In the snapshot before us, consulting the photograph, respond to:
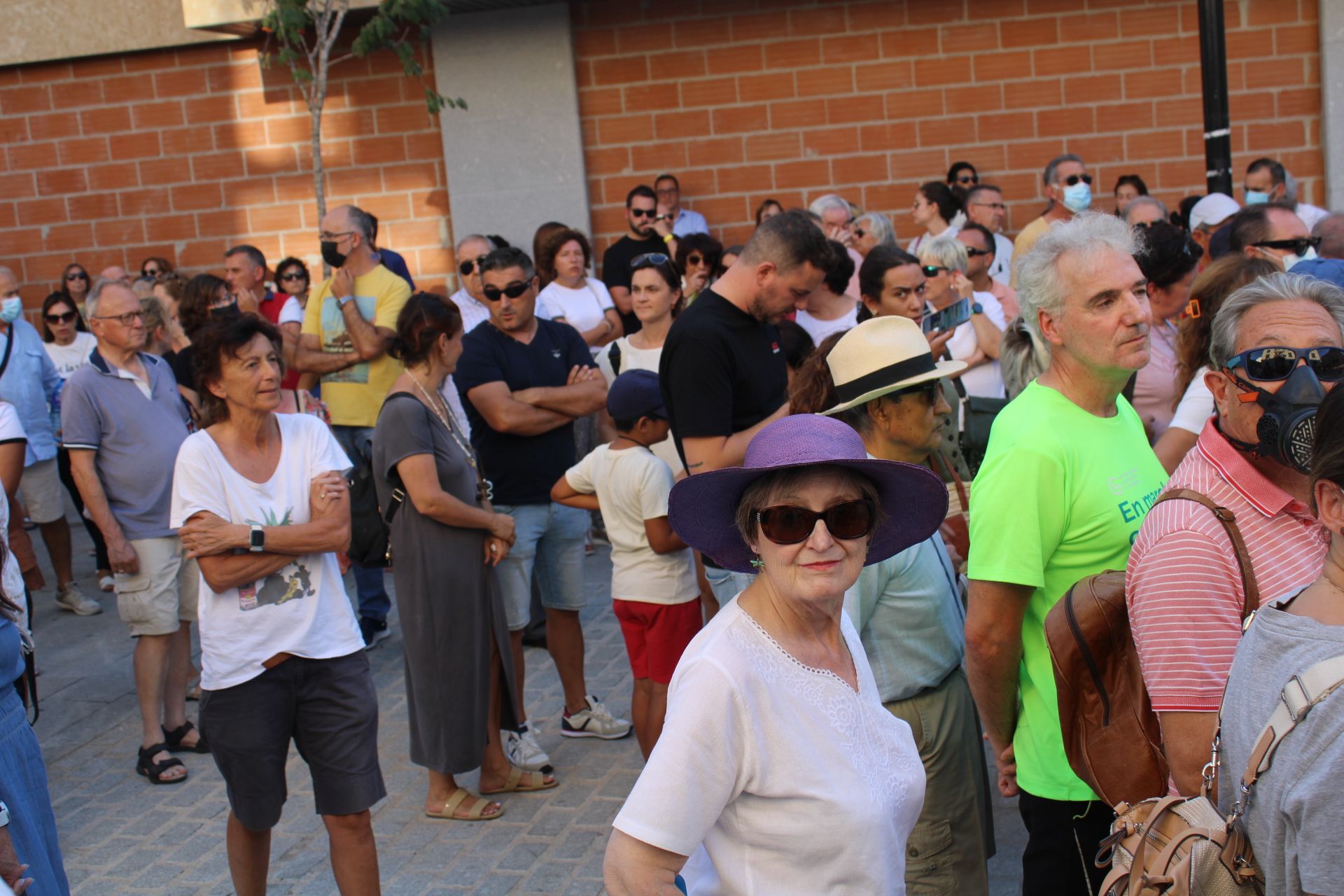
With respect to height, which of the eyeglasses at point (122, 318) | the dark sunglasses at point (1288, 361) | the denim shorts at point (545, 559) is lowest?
the denim shorts at point (545, 559)

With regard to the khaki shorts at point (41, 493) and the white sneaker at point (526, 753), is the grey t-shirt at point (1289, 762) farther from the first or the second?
the khaki shorts at point (41, 493)

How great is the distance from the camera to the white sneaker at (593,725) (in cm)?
603

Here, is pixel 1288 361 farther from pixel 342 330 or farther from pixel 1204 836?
pixel 342 330

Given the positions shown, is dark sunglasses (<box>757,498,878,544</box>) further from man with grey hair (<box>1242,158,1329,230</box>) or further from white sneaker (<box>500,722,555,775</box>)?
man with grey hair (<box>1242,158,1329,230</box>)

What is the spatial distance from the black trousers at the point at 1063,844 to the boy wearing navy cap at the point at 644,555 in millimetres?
2174

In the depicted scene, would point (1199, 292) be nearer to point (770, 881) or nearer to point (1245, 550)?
point (1245, 550)

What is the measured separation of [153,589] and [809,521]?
15.1ft

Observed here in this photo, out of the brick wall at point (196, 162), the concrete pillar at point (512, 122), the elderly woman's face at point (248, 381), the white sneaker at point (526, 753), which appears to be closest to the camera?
the elderly woman's face at point (248, 381)

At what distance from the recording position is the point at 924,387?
369 centimetres

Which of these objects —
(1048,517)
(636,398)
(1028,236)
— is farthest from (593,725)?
(1028,236)


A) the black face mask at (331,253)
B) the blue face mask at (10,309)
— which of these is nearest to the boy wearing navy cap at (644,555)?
the black face mask at (331,253)

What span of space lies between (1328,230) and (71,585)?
25.9ft

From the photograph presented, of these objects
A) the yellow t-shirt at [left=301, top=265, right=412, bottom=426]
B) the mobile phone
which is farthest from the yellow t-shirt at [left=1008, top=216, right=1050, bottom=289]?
the yellow t-shirt at [left=301, top=265, right=412, bottom=426]

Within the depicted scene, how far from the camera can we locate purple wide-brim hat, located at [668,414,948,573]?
243 centimetres
